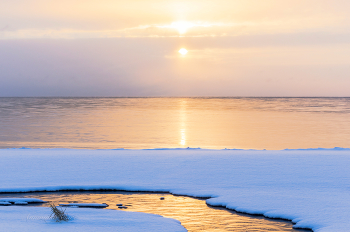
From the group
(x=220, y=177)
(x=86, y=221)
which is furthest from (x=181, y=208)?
(x=220, y=177)

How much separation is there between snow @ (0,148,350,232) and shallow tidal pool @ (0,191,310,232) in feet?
1.51

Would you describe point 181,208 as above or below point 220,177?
below

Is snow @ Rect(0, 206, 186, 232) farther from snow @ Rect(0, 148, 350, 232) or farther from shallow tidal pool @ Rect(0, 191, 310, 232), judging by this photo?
snow @ Rect(0, 148, 350, 232)

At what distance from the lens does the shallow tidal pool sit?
9344 mm

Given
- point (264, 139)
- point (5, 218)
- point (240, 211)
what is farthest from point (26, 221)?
point (264, 139)

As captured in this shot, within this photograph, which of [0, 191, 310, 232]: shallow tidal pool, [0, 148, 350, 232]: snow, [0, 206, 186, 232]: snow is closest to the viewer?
[0, 206, 186, 232]: snow

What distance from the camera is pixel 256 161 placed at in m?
16.9

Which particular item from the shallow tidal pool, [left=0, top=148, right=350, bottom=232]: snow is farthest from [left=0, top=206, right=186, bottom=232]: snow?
[left=0, top=148, right=350, bottom=232]: snow

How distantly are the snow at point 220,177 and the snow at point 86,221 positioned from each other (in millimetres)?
1084

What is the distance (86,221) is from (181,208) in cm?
313

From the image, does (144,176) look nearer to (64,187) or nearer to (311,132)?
→ (64,187)

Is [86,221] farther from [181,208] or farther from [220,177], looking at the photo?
[220,177]

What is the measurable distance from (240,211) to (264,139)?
2287 cm

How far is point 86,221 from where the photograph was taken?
9.01m
